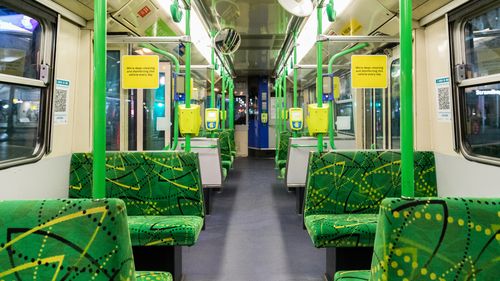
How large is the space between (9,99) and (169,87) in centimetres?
320

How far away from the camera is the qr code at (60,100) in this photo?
312cm

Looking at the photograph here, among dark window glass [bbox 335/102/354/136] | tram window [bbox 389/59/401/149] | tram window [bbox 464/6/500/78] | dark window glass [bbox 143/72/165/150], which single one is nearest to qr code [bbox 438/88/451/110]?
tram window [bbox 464/6/500/78]

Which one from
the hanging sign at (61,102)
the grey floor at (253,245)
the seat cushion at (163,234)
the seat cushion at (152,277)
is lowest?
the grey floor at (253,245)

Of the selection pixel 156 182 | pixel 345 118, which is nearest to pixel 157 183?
pixel 156 182

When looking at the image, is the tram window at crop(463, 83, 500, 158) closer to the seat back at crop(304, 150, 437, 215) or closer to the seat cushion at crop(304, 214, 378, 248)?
the seat back at crop(304, 150, 437, 215)

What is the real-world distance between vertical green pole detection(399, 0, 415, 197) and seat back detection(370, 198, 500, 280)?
25 centimetres

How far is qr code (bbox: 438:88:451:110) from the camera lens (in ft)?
10.3

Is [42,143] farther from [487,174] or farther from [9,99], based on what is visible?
[487,174]

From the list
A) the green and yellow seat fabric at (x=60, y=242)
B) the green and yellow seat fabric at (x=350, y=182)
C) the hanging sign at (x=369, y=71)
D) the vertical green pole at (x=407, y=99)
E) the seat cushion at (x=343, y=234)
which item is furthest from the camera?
the hanging sign at (x=369, y=71)

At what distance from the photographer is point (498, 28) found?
8.54ft

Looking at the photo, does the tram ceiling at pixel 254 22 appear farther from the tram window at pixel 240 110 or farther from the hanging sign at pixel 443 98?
the tram window at pixel 240 110

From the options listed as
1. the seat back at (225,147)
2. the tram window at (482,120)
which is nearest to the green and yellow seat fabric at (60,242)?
the tram window at (482,120)

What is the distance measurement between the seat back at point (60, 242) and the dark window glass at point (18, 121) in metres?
1.42

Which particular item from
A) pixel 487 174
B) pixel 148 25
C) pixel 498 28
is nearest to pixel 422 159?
pixel 487 174
